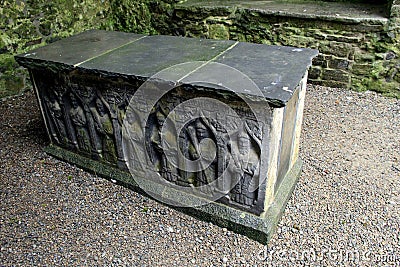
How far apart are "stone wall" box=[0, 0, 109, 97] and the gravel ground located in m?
1.30

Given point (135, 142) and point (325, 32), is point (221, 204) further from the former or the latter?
point (325, 32)

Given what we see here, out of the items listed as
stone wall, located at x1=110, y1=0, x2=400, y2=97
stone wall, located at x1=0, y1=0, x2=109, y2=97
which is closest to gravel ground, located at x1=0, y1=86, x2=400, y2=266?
stone wall, located at x1=110, y1=0, x2=400, y2=97

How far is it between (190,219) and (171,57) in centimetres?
111

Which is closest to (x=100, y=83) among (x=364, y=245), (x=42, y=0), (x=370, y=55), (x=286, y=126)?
(x=286, y=126)

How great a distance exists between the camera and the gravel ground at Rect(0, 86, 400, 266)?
211cm

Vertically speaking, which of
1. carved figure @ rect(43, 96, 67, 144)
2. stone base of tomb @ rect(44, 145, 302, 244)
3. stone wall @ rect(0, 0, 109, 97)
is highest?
stone wall @ rect(0, 0, 109, 97)

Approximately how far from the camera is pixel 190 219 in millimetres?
2385

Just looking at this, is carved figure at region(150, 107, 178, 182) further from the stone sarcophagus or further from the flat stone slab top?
the flat stone slab top

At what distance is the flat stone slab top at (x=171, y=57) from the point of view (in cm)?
204

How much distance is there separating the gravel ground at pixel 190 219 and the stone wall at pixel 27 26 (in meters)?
1.30

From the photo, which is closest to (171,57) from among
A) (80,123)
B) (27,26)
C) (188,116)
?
(188,116)

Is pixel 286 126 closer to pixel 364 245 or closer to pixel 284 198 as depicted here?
pixel 284 198

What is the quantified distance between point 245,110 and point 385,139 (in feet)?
6.39

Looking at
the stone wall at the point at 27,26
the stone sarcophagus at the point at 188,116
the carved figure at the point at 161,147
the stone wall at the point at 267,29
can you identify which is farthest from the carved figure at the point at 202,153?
the stone wall at the point at 27,26
